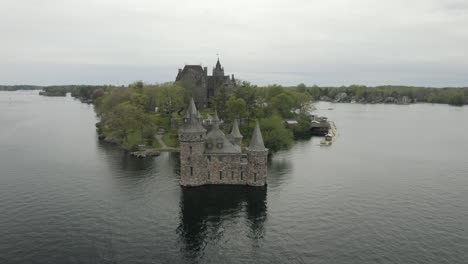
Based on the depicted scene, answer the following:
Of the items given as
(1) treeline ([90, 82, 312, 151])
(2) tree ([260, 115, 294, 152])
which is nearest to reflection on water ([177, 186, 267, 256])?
(2) tree ([260, 115, 294, 152])

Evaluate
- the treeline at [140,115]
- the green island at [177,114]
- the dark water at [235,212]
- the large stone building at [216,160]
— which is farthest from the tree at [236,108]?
the large stone building at [216,160]

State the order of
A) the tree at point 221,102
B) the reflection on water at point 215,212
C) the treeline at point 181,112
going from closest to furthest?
the reflection on water at point 215,212
the treeline at point 181,112
the tree at point 221,102

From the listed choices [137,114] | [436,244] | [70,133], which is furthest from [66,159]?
[436,244]

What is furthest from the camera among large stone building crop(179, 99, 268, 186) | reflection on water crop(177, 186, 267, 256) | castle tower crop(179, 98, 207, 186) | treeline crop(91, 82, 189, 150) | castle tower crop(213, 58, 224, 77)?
castle tower crop(213, 58, 224, 77)

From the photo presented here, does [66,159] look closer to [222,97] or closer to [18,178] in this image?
[18,178]

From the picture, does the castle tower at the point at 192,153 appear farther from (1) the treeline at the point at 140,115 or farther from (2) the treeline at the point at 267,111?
(1) the treeline at the point at 140,115

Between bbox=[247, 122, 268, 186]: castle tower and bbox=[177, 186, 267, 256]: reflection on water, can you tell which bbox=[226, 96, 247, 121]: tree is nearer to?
bbox=[247, 122, 268, 186]: castle tower
